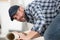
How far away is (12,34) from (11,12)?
23cm

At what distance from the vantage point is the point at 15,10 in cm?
148

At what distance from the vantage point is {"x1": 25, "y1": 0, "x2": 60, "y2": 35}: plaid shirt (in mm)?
1249

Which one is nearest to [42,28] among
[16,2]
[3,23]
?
[16,2]

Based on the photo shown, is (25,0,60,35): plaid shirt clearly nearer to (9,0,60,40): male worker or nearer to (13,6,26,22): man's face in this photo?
(9,0,60,40): male worker

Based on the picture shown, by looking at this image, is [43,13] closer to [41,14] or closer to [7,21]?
[41,14]

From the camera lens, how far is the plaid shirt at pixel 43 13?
49.2 inches

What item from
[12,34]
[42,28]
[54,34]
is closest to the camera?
[54,34]

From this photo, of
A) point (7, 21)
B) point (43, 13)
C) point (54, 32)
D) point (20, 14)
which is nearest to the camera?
point (54, 32)

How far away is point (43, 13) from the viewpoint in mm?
1277

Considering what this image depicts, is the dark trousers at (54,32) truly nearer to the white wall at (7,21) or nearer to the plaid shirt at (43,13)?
the plaid shirt at (43,13)

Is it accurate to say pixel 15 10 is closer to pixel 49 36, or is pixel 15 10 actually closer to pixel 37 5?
pixel 37 5

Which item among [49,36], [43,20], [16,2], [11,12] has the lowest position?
[49,36]

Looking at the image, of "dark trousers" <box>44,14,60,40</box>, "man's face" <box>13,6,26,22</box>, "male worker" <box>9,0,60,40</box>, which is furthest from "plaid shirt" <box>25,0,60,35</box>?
"dark trousers" <box>44,14,60,40</box>

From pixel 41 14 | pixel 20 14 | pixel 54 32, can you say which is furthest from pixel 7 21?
pixel 54 32
